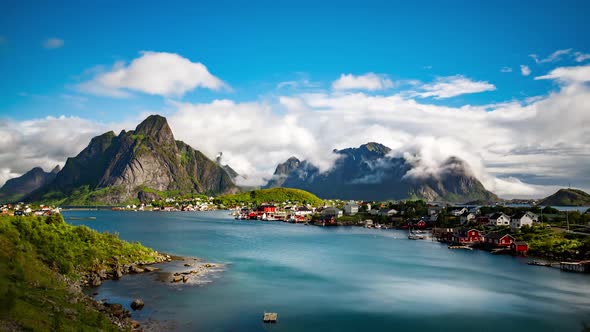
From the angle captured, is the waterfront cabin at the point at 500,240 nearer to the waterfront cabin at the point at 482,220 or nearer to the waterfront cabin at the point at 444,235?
the waterfront cabin at the point at 444,235

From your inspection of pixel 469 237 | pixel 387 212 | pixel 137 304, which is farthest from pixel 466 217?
pixel 137 304

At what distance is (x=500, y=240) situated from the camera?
61.3 m

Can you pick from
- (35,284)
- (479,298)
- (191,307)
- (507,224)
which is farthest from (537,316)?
(507,224)

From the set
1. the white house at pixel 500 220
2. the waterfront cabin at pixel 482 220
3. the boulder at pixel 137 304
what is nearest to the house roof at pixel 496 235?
the white house at pixel 500 220

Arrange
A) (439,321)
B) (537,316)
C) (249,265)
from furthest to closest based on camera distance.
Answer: (249,265) → (537,316) → (439,321)

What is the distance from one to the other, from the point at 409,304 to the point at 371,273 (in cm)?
1269

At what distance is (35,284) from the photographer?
23047 mm

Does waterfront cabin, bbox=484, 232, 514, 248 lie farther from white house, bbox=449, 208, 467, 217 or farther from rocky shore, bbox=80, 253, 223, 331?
rocky shore, bbox=80, 253, 223, 331

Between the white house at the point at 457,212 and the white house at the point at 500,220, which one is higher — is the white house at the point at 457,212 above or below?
above

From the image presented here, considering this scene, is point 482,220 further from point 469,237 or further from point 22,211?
point 22,211

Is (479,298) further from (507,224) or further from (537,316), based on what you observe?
(507,224)

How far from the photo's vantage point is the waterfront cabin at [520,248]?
185 ft

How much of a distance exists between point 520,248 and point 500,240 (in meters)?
4.29

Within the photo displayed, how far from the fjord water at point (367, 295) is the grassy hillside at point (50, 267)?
4065 millimetres
